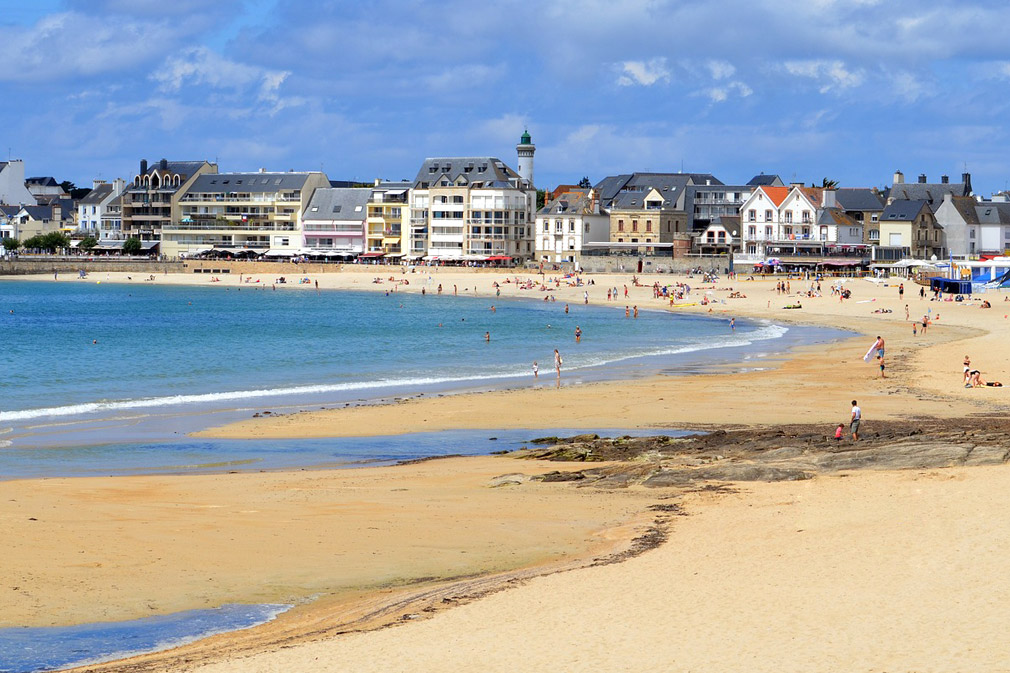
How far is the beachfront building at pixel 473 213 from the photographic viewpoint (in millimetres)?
128875

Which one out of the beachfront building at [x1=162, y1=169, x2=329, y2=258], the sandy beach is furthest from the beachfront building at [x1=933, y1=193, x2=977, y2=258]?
the sandy beach

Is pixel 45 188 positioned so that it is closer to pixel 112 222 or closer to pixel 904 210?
pixel 112 222

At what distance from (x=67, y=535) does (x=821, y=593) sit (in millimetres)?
10156

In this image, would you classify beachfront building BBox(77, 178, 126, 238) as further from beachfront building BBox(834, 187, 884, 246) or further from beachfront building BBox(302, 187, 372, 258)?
beachfront building BBox(834, 187, 884, 246)

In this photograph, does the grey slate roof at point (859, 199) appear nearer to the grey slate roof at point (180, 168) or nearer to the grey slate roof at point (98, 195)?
the grey slate roof at point (180, 168)

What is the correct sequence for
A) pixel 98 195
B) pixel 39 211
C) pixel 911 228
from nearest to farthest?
pixel 911 228 < pixel 98 195 < pixel 39 211

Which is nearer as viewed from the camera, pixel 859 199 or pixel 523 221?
pixel 859 199

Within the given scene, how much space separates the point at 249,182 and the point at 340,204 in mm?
12592

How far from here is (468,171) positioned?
131750mm

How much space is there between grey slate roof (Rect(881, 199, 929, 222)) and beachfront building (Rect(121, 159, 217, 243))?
8016 cm

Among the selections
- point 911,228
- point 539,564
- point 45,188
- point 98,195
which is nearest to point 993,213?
point 911,228

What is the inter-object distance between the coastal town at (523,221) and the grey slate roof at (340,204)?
0.53ft

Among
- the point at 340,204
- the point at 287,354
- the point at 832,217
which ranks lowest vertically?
the point at 287,354

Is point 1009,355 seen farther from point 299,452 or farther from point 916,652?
point 916,652
